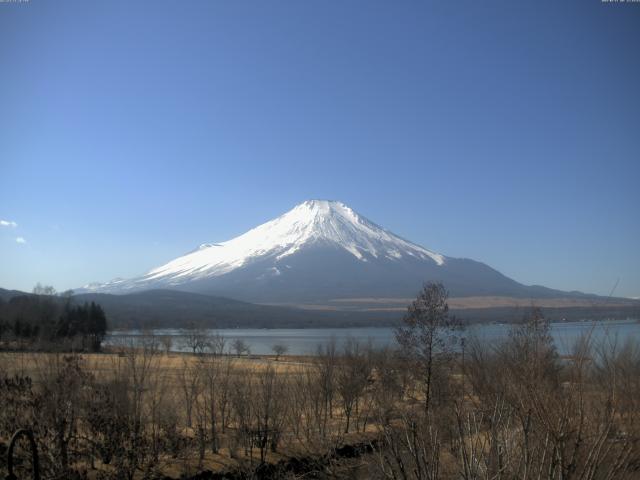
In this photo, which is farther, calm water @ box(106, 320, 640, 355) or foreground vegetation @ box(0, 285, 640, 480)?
calm water @ box(106, 320, 640, 355)

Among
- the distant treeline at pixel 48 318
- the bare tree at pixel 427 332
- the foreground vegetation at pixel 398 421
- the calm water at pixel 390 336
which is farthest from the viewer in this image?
the distant treeline at pixel 48 318

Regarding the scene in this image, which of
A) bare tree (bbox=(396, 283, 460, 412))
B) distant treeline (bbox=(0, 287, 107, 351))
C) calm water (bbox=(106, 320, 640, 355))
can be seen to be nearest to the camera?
calm water (bbox=(106, 320, 640, 355))

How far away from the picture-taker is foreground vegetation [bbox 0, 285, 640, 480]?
16.6 ft

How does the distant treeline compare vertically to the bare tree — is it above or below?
below

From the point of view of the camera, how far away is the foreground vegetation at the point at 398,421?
200 inches

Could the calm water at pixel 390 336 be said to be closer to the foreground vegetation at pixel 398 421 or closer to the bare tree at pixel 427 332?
the foreground vegetation at pixel 398 421

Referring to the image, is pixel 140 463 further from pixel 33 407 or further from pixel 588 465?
pixel 588 465

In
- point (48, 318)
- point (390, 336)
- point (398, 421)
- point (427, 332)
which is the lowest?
point (390, 336)

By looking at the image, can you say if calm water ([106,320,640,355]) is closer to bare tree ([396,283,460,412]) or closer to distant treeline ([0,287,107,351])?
bare tree ([396,283,460,412])

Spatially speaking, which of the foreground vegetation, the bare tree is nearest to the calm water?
the foreground vegetation

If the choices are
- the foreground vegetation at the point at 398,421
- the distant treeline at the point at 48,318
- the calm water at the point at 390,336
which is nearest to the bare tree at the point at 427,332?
the foreground vegetation at the point at 398,421

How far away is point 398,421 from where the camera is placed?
15.6 meters

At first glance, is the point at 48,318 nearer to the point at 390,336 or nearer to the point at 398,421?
the point at 390,336

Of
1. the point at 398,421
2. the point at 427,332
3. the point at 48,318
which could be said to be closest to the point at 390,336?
the point at 48,318
